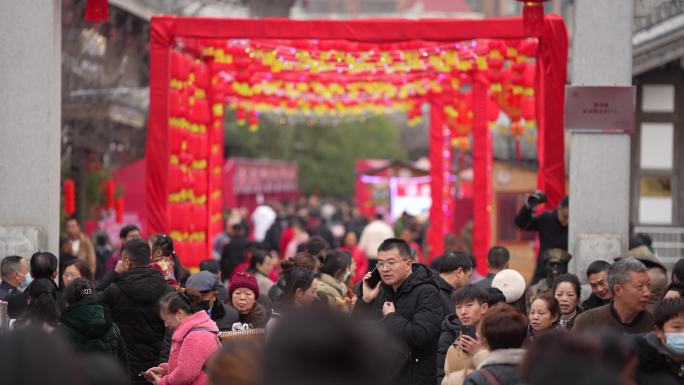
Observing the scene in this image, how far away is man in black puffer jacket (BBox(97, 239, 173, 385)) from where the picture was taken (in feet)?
31.3

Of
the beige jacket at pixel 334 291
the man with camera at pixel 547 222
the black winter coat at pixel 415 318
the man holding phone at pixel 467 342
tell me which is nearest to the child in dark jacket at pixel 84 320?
the beige jacket at pixel 334 291

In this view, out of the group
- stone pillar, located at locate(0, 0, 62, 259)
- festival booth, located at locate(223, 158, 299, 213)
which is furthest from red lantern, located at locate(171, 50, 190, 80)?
festival booth, located at locate(223, 158, 299, 213)

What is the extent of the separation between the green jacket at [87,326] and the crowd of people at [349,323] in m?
0.01

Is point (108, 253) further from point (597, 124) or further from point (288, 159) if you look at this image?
point (288, 159)

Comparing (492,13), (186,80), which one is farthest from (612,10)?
(492,13)

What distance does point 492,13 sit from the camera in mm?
78688

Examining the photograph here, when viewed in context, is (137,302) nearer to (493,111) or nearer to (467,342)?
(467,342)

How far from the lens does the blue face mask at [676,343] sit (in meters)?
6.29

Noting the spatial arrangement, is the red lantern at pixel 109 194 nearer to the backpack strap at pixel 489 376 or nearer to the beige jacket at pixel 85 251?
the beige jacket at pixel 85 251

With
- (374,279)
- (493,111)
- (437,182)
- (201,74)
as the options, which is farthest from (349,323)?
(437,182)

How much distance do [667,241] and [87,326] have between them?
1194cm

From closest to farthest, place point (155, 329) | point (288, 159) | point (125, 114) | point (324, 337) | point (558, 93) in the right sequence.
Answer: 1. point (324, 337)
2. point (155, 329)
3. point (558, 93)
4. point (125, 114)
5. point (288, 159)

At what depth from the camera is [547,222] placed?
1275 centimetres

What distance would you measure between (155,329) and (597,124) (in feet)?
15.8
